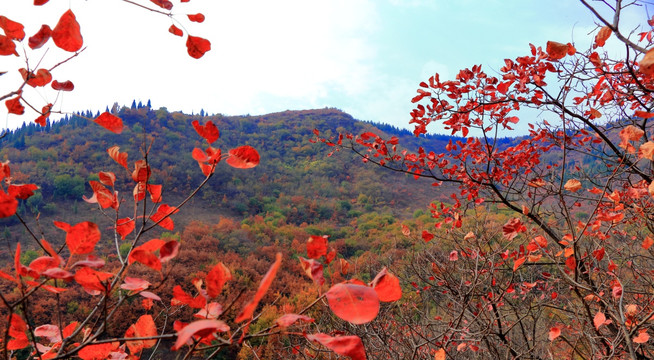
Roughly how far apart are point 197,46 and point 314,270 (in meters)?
0.64

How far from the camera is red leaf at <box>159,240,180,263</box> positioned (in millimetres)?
567

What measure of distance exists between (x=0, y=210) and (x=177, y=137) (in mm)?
24247

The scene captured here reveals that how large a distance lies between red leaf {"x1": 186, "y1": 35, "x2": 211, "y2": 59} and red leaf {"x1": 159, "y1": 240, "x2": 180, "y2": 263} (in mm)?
503

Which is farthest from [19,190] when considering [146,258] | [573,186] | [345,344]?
[573,186]

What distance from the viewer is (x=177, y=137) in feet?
74.2

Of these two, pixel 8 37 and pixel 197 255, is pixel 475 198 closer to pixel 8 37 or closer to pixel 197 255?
pixel 8 37

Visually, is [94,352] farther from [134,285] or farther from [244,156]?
[244,156]

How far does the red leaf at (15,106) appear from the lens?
88 centimetres

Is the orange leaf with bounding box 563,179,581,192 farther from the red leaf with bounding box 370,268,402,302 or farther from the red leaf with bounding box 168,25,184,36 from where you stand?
the red leaf with bounding box 168,25,184,36

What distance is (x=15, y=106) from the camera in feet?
2.91

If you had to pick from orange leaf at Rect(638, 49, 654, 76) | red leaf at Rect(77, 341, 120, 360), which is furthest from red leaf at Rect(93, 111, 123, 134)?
orange leaf at Rect(638, 49, 654, 76)

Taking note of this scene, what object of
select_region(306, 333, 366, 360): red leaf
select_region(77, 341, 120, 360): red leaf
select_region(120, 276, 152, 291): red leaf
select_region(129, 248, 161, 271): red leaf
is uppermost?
select_region(129, 248, 161, 271): red leaf

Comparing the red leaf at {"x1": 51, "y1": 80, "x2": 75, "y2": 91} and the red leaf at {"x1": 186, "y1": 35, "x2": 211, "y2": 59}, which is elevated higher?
the red leaf at {"x1": 186, "y1": 35, "x2": 211, "y2": 59}

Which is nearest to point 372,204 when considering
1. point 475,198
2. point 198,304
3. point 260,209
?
point 260,209
